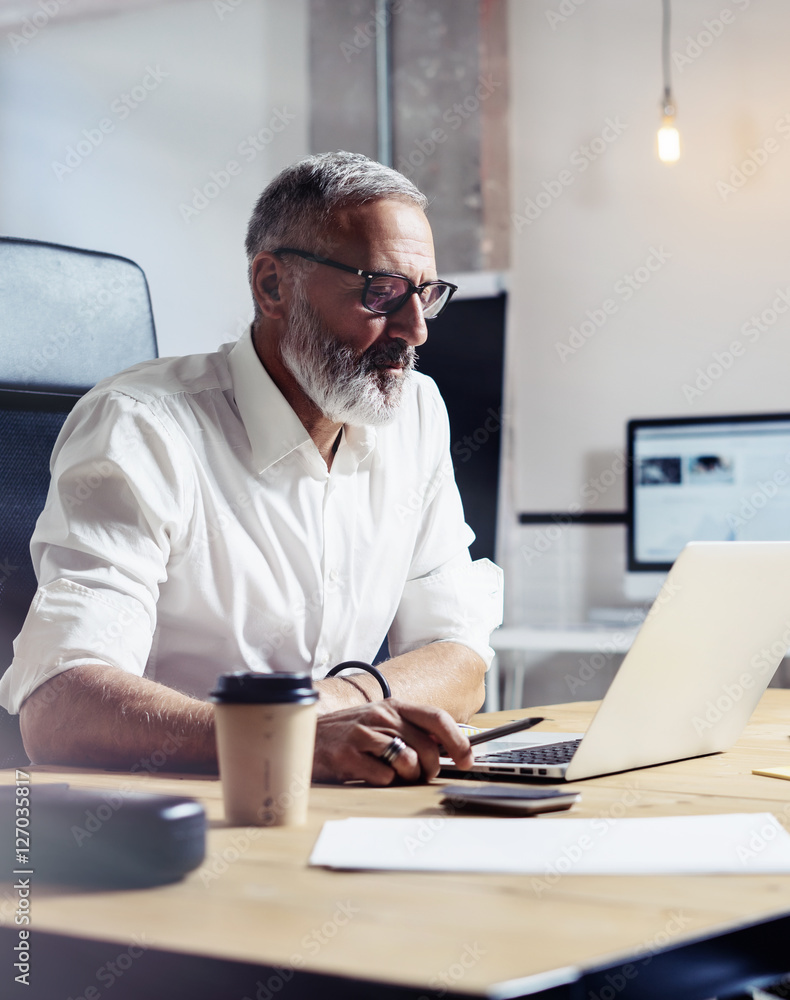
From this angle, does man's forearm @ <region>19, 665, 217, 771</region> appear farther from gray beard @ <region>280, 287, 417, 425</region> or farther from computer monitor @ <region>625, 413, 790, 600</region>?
computer monitor @ <region>625, 413, 790, 600</region>

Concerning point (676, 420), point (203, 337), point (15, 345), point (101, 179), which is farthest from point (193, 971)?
point (101, 179)

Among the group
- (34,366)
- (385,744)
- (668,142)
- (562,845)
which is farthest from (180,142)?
(562,845)

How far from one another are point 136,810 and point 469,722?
0.75m

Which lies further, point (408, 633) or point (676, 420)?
point (676, 420)

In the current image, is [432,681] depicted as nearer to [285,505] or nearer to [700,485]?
[285,505]

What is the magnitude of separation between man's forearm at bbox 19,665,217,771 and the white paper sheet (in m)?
0.26

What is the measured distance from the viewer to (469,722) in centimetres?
129

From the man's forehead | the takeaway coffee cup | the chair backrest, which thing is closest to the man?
the man's forehead

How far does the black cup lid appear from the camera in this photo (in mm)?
709

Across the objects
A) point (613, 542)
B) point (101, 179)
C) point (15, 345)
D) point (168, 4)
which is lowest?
point (613, 542)

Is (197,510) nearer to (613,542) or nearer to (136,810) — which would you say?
(136,810)

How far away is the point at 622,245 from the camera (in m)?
3.49

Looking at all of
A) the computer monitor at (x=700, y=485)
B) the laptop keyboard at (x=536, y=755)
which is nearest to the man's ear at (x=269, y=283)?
the laptop keyboard at (x=536, y=755)

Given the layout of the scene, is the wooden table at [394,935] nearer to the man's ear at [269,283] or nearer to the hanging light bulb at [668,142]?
the man's ear at [269,283]
